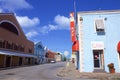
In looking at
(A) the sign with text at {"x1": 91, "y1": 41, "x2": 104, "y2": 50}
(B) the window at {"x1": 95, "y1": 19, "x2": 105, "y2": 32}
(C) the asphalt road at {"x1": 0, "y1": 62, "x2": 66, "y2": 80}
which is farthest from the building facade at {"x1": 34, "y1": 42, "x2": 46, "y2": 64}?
(B) the window at {"x1": 95, "y1": 19, "x2": 105, "y2": 32}

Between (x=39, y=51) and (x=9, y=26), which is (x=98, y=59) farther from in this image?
(x=39, y=51)

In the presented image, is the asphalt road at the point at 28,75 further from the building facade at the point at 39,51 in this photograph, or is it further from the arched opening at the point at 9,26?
the building facade at the point at 39,51

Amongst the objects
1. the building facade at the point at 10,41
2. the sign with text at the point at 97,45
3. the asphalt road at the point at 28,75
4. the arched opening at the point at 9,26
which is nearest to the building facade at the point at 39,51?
the building facade at the point at 10,41

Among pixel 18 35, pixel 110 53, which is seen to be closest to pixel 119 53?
pixel 110 53

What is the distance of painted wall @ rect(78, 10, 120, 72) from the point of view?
21766 mm

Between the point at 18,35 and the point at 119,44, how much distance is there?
97.7 feet

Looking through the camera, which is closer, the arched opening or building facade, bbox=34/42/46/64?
the arched opening

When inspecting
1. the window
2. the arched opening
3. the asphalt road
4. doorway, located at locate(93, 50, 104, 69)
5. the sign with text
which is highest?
the arched opening

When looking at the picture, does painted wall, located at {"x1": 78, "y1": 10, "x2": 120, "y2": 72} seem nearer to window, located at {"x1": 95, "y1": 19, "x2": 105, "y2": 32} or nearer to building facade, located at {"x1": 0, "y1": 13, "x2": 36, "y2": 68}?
window, located at {"x1": 95, "y1": 19, "x2": 105, "y2": 32}

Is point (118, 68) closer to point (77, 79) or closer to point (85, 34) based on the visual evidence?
point (85, 34)

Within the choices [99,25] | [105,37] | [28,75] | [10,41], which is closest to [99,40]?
[105,37]

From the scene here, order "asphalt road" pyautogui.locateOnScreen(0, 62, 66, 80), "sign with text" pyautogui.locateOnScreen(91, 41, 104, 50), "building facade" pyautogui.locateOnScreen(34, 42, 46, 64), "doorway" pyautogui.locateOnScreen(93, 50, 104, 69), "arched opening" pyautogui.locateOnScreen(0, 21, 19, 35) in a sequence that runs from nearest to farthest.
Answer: "asphalt road" pyautogui.locateOnScreen(0, 62, 66, 80) < "sign with text" pyautogui.locateOnScreen(91, 41, 104, 50) < "doorway" pyautogui.locateOnScreen(93, 50, 104, 69) < "arched opening" pyautogui.locateOnScreen(0, 21, 19, 35) < "building facade" pyautogui.locateOnScreen(34, 42, 46, 64)

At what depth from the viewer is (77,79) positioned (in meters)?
16.0

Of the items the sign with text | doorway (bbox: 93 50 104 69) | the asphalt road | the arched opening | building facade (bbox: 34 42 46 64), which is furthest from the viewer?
building facade (bbox: 34 42 46 64)
